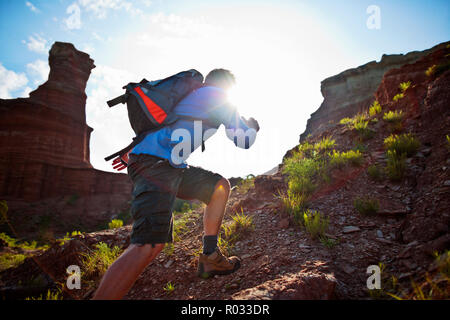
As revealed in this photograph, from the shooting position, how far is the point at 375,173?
339 centimetres

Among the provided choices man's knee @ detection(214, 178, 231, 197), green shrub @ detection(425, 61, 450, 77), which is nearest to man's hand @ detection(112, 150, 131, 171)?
man's knee @ detection(214, 178, 231, 197)

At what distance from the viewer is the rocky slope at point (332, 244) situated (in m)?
1.76

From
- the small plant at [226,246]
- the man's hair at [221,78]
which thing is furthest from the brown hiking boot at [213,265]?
the man's hair at [221,78]

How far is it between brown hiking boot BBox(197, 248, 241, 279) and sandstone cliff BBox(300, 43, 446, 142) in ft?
89.7

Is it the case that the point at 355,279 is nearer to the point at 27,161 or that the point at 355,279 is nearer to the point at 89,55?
the point at 27,161

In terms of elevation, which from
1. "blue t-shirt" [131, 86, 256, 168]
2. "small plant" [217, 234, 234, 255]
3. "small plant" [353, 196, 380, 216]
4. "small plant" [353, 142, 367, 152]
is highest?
"small plant" [353, 142, 367, 152]

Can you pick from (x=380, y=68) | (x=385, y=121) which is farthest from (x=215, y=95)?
(x=380, y=68)

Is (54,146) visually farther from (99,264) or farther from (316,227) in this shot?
(316,227)

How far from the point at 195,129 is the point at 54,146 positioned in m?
29.4

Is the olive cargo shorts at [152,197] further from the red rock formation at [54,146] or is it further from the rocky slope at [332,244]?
the red rock formation at [54,146]

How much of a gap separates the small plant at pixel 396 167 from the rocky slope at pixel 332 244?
0.10m

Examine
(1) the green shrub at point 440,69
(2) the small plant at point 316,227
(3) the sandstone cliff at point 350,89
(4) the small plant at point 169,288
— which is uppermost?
(3) the sandstone cliff at point 350,89

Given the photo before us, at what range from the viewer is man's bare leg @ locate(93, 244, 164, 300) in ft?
4.28

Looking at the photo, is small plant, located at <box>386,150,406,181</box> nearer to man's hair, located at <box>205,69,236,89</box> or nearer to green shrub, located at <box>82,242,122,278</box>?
man's hair, located at <box>205,69,236,89</box>
